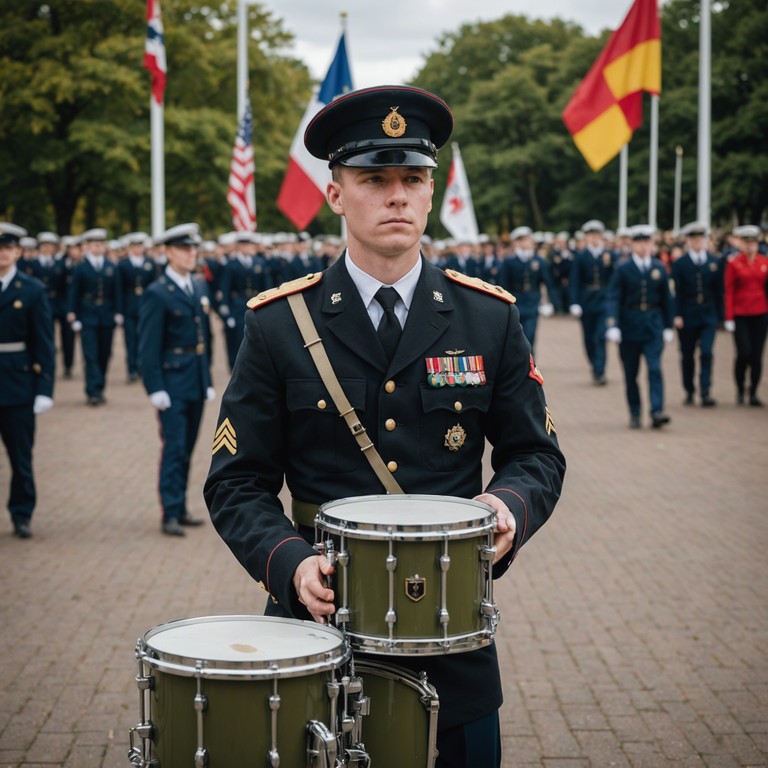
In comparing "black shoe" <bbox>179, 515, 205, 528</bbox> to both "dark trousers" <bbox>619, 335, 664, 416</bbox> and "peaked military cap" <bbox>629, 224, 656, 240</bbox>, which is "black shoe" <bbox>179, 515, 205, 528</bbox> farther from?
"peaked military cap" <bbox>629, 224, 656, 240</bbox>

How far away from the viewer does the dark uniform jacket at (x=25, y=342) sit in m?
9.31

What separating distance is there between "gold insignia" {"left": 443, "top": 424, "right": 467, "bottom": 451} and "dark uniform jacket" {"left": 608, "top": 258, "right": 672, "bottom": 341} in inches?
477

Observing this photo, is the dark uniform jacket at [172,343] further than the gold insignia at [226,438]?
Yes

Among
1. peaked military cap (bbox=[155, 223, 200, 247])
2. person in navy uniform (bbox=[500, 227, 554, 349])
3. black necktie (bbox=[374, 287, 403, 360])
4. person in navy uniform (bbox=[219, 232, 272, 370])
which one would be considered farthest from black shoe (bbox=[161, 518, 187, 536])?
person in navy uniform (bbox=[219, 232, 272, 370])

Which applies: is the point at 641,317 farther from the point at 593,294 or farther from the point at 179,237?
the point at 179,237

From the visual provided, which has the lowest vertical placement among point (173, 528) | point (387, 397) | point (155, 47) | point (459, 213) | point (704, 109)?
point (173, 528)

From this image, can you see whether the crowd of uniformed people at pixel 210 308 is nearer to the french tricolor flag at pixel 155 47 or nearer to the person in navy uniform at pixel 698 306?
the person in navy uniform at pixel 698 306

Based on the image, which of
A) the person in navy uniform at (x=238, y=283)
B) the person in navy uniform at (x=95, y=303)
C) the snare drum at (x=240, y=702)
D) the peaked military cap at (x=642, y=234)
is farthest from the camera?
the person in navy uniform at (x=238, y=283)

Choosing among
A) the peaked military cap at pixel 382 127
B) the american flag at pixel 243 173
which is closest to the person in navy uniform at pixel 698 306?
the american flag at pixel 243 173

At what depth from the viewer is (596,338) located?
20.0 m

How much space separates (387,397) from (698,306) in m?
14.5

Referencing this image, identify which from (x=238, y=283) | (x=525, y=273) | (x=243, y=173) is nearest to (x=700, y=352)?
(x=525, y=273)

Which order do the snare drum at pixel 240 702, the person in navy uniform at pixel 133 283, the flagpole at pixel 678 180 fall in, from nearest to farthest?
1. the snare drum at pixel 240 702
2. the person in navy uniform at pixel 133 283
3. the flagpole at pixel 678 180

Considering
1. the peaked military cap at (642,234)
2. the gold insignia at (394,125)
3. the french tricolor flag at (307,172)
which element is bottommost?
the gold insignia at (394,125)
